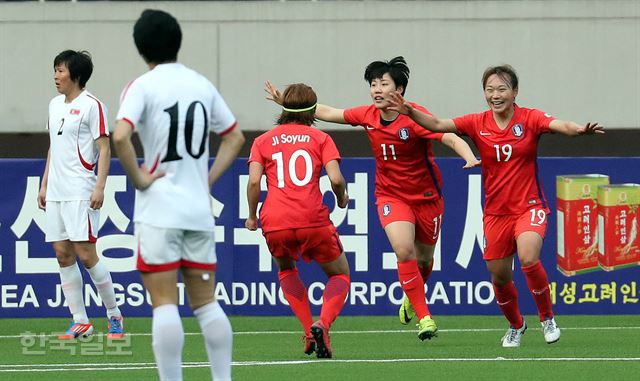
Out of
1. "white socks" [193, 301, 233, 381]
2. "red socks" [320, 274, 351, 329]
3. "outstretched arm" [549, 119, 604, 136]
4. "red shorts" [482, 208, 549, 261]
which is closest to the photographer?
"white socks" [193, 301, 233, 381]

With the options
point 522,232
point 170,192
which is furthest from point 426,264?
point 170,192

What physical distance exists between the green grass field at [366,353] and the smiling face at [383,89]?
5.76 ft

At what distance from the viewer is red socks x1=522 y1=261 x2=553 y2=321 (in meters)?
10.3

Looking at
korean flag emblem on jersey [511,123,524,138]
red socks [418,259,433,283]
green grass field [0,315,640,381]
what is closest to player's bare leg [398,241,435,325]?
red socks [418,259,433,283]

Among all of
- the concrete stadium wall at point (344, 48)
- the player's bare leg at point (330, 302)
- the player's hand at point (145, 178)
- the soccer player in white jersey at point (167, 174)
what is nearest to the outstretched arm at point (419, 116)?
the player's bare leg at point (330, 302)

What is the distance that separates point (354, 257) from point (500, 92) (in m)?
3.05

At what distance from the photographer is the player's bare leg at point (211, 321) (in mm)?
7031

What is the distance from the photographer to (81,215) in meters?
10.7

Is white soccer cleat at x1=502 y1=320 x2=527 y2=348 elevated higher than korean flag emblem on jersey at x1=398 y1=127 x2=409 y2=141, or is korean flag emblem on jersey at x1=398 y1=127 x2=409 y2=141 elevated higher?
korean flag emblem on jersey at x1=398 y1=127 x2=409 y2=141

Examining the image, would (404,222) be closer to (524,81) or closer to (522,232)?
(522,232)

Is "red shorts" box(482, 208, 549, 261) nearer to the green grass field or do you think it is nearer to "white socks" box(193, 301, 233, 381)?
the green grass field

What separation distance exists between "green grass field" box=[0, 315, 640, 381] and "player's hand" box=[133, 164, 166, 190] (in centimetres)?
223

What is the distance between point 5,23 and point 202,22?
266 centimetres

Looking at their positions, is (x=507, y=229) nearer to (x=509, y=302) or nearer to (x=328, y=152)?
(x=509, y=302)
